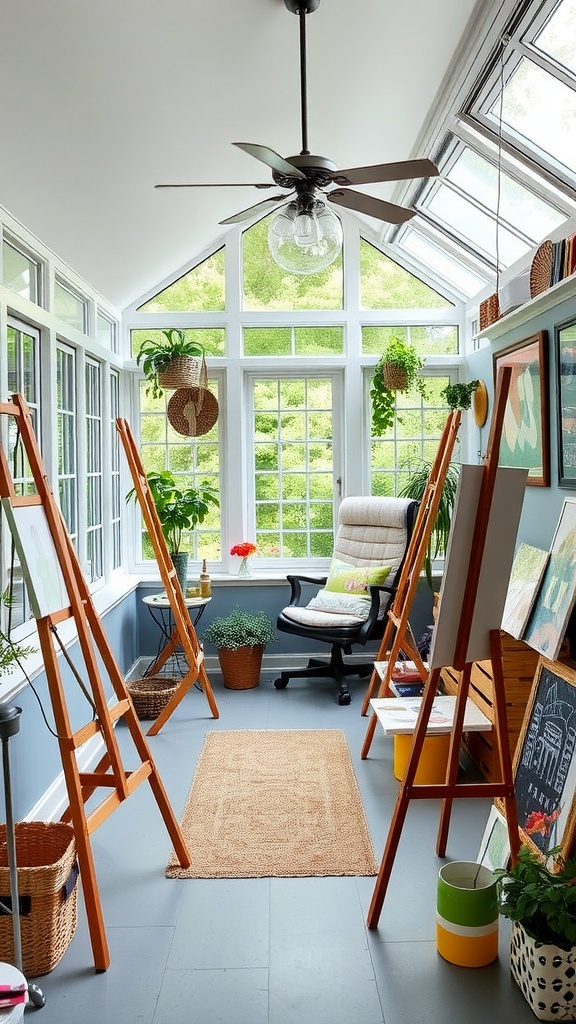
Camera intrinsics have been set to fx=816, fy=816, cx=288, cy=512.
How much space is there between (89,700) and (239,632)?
297 centimetres

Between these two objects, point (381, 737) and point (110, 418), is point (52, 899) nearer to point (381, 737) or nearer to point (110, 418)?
point (381, 737)

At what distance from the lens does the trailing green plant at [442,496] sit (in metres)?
5.18

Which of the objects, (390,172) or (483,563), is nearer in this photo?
(483,563)

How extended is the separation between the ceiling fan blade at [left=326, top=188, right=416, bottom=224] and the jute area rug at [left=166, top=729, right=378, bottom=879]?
228 cm

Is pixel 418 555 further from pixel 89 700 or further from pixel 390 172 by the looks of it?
pixel 89 700

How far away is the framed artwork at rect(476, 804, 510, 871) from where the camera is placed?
2.57 metres

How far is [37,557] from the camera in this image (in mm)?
2295

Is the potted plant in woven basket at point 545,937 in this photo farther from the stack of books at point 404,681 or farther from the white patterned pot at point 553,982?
the stack of books at point 404,681

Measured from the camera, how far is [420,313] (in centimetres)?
582

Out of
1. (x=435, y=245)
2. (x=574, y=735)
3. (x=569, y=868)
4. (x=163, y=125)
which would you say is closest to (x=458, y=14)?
(x=163, y=125)

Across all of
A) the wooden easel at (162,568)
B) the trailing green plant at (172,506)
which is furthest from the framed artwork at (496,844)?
the trailing green plant at (172,506)

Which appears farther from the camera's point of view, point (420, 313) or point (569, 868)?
point (420, 313)

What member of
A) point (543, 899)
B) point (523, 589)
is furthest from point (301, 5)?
point (543, 899)

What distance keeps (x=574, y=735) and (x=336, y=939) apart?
95 centimetres
